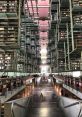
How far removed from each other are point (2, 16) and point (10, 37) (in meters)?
1.05

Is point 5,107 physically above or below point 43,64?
above

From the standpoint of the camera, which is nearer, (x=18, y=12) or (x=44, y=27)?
(x=18, y=12)

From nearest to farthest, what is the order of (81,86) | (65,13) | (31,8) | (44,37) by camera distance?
(81,86), (65,13), (31,8), (44,37)

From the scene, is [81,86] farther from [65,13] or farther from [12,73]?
[65,13]

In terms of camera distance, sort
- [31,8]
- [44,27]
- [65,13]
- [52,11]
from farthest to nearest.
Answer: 1. [44,27]
2. [31,8]
3. [52,11]
4. [65,13]

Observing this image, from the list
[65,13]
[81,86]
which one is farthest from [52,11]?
[81,86]

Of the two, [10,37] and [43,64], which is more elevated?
[10,37]

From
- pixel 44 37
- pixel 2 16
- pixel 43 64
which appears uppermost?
pixel 2 16

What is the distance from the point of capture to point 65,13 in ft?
54.3

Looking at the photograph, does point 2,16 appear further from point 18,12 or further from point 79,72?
point 79,72

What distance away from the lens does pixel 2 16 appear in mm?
11211

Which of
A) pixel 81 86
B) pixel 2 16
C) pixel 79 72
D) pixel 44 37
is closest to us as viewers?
pixel 81 86

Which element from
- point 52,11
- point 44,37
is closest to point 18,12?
point 52,11

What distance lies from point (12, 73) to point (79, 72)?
11.8ft
